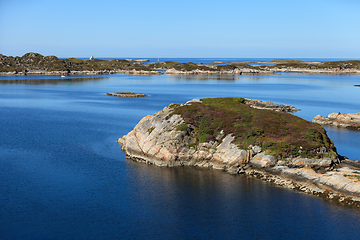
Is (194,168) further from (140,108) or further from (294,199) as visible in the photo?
(140,108)

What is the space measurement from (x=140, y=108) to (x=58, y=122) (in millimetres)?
33729

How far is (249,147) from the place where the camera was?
54.3 meters

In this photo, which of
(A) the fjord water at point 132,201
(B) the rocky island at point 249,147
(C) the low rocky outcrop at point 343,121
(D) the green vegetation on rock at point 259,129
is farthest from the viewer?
(C) the low rocky outcrop at point 343,121

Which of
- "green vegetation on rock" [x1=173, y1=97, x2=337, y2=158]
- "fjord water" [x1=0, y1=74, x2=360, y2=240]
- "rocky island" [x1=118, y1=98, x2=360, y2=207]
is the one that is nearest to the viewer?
"fjord water" [x1=0, y1=74, x2=360, y2=240]

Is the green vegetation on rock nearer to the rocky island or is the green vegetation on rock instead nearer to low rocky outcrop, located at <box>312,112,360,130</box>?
the rocky island

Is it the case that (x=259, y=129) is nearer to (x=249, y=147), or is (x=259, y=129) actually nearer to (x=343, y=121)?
(x=249, y=147)

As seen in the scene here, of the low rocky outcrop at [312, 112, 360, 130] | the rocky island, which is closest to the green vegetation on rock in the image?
the rocky island

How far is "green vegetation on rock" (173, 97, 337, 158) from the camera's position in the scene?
52375 mm

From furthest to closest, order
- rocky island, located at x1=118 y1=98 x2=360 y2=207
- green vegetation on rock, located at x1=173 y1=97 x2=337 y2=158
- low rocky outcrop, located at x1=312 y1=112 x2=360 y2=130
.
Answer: low rocky outcrop, located at x1=312 y1=112 x2=360 y2=130
green vegetation on rock, located at x1=173 y1=97 x2=337 y2=158
rocky island, located at x1=118 y1=98 x2=360 y2=207

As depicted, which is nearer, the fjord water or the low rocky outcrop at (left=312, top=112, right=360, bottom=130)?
the fjord water

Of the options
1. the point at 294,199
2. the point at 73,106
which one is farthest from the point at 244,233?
the point at 73,106

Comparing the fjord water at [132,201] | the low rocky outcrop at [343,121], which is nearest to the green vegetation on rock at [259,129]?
the fjord water at [132,201]

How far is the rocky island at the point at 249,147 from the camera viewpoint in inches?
1832

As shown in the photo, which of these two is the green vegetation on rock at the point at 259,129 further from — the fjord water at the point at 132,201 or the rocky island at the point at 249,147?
the fjord water at the point at 132,201
